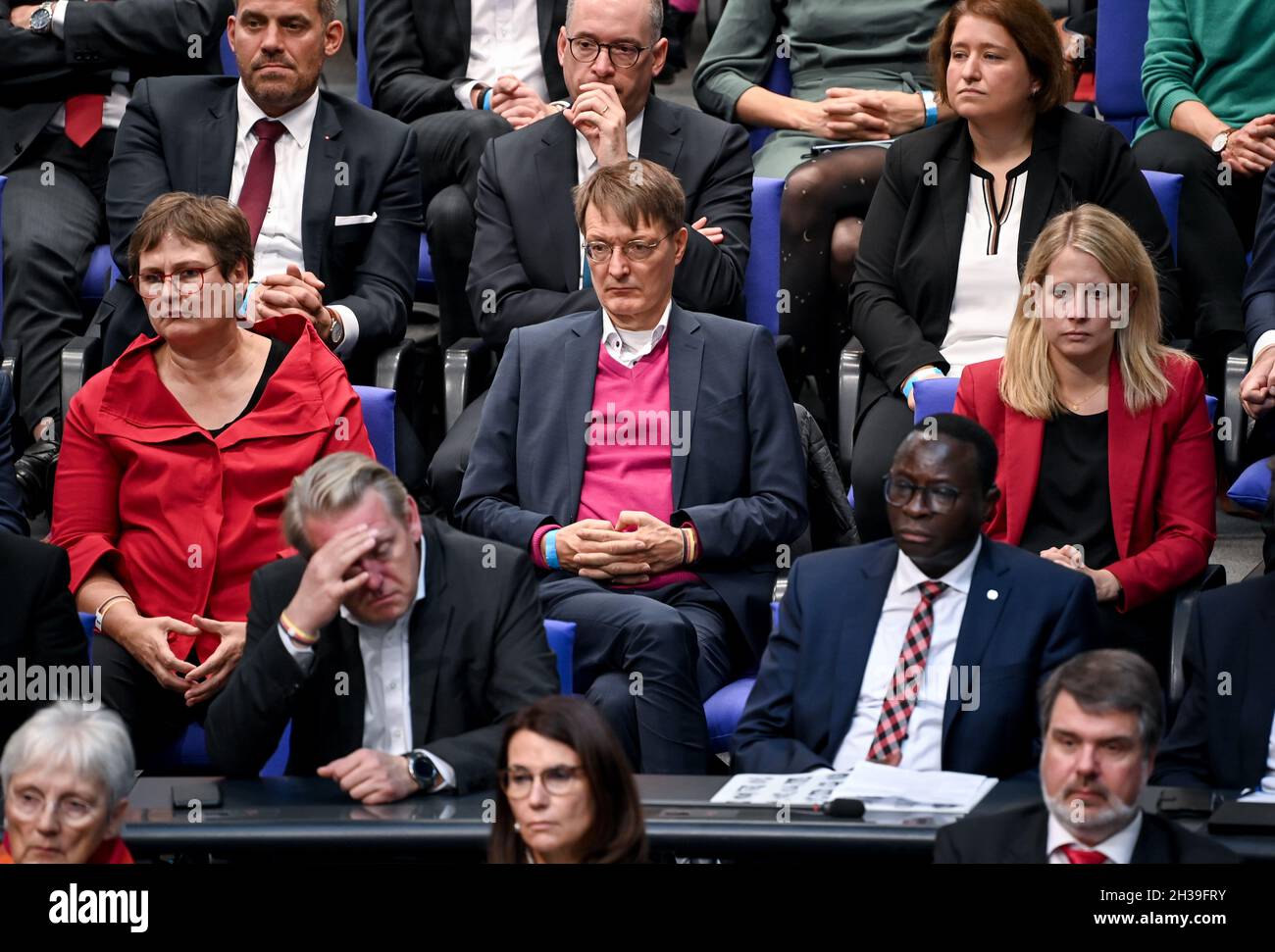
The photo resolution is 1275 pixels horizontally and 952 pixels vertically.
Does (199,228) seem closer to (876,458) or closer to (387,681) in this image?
(387,681)

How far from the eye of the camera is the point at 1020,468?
3566mm

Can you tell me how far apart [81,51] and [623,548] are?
2.14 meters

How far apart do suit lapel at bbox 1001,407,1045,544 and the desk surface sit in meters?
0.83

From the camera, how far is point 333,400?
12.2 feet

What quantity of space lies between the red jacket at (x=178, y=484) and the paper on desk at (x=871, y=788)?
119cm

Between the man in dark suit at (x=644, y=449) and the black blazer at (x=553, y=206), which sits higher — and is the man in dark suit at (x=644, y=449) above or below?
below

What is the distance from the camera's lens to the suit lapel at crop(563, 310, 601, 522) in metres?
3.73

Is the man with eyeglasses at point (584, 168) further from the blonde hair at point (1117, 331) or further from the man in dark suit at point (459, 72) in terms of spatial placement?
the blonde hair at point (1117, 331)

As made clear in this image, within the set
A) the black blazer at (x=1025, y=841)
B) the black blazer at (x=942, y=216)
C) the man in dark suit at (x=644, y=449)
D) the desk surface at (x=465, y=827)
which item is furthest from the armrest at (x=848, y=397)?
the black blazer at (x=1025, y=841)

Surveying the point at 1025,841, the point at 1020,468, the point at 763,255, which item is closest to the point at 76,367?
the point at 763,255

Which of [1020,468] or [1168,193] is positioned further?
[1168,193]

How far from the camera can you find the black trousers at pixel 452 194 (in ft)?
14.9

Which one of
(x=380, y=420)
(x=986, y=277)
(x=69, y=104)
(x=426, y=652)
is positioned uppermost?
(x=69, y=104)

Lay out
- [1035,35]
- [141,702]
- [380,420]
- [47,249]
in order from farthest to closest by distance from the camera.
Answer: [47,249] < [1035,35] < [380,420] < [141,702]
